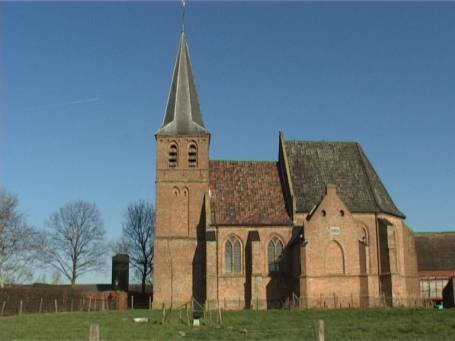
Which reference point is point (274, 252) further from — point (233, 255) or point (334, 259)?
point (334, 259)

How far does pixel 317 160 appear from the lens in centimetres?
4497

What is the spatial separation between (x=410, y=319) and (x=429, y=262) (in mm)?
24479

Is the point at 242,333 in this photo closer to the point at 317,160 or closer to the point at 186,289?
the point at 186,289

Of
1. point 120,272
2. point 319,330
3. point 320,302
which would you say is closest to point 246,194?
point 320,302

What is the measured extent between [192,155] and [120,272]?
28991mm

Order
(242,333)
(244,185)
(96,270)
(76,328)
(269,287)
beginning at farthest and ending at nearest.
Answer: (96,270)
(244,185)
(269,287)
(76,328)
(242,333)

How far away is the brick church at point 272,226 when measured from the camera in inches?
1537

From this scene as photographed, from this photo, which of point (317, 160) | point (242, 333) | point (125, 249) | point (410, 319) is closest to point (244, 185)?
point (317, 160)

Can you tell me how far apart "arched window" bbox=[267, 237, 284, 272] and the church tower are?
4.95 metres

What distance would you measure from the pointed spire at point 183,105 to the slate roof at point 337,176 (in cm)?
776

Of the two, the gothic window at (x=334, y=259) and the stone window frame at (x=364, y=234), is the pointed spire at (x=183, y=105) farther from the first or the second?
the stone window frame at (x=364, y=234)

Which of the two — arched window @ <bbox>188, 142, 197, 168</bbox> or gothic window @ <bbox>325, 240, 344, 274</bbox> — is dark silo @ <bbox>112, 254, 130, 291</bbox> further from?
gothic window @ <bbox>325, 240, 344, 274</bbox>

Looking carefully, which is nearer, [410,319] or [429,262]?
[410,319]

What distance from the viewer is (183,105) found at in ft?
147
